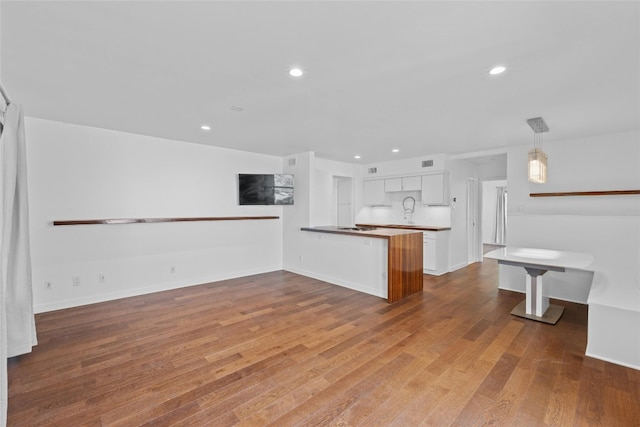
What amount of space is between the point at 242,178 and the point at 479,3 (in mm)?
4429

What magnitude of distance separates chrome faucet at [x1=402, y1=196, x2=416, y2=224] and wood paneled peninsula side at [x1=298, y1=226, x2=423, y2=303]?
1811 millimetres

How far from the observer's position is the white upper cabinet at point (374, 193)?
6.57 m

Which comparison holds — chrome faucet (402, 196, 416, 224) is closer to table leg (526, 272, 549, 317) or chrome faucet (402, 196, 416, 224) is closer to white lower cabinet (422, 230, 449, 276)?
white lower cabinet (422, 230, 449, 276)

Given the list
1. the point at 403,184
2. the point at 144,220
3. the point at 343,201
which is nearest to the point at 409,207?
the point at 403,184

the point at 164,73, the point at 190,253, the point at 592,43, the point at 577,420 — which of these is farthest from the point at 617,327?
the point at 190,253

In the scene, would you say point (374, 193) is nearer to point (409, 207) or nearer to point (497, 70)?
point (409, 207)

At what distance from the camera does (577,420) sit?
5.89ft

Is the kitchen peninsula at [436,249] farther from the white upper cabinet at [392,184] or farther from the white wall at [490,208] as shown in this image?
the white wall at [490,208]

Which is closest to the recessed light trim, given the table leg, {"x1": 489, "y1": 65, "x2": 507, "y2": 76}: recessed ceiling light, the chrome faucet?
{"x1": 489, "y1": 65, "x2": 507, "y2": 76}: recessed ceiling light

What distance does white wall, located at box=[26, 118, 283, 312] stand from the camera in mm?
3551

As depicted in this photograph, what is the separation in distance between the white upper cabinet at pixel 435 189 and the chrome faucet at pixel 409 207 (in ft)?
1.76

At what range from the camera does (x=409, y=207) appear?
251 inches

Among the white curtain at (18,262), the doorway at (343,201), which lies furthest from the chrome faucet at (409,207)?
the white curtain at (18,262)

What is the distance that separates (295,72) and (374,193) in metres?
4.78
